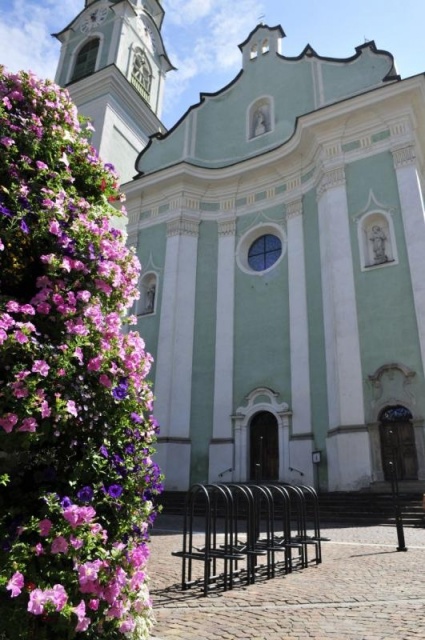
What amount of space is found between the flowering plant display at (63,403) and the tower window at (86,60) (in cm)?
2976

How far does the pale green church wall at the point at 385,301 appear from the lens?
15461 mm

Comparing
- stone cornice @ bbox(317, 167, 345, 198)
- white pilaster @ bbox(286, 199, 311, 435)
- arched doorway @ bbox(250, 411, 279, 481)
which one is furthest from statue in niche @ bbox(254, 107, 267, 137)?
arched doorway @ bbox(250, 411, 279, 481)

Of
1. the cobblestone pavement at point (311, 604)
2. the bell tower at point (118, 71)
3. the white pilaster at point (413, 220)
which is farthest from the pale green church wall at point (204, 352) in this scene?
the cobblestone pavement at point (311, 604)

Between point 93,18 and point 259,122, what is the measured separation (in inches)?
643

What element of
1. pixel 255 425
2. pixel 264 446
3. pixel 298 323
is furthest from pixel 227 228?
pixel 264 446

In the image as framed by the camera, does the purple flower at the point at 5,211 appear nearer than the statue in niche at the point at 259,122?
Yes

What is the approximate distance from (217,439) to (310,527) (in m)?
8.01

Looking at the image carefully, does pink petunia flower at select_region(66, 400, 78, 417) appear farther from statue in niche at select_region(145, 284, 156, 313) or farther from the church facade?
statue in niche at select_region(145, 284, 156, 313)

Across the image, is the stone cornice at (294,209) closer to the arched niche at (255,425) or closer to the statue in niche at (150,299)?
the statue in niche at (150,299)

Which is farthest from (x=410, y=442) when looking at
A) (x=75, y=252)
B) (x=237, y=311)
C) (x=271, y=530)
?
(x=75, y=252)

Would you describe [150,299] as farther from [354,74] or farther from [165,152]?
[354,74]

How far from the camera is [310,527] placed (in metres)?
10.9

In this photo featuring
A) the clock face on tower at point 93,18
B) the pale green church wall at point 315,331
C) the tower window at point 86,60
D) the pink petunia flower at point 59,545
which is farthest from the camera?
the clock face on tower at point 93,18

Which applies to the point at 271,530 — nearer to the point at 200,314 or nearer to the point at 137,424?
the point at 137,424
